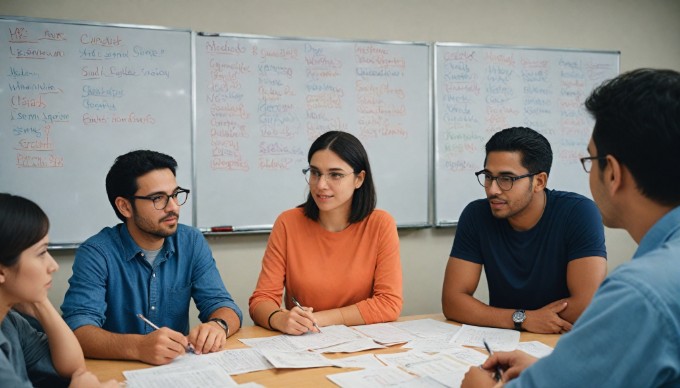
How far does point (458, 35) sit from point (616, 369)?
319 cm

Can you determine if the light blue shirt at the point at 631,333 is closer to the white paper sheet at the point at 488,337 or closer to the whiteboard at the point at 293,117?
the white paper sheet at the point at 488,337

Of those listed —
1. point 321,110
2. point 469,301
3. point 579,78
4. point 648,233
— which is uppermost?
point 579,78

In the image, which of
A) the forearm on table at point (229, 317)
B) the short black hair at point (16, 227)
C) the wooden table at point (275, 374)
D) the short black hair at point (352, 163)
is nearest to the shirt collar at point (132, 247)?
the forearm on table at point (229, 317)

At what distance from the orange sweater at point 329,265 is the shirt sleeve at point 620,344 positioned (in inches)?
49.9

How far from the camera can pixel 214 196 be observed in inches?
134

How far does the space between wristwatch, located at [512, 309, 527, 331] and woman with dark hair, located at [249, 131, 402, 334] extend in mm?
420

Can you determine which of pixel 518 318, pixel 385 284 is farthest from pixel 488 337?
pixel 385 284

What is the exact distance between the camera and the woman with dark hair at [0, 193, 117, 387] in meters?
1.39

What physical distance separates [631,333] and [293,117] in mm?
2796

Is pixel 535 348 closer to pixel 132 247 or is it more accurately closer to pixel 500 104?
pixel 132 247

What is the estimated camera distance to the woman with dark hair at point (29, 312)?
1386 mm

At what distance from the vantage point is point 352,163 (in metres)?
2.38

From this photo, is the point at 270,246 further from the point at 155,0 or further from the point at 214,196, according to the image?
the point at 155,0

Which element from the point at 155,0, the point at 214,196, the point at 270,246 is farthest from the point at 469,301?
the point at 155,0
